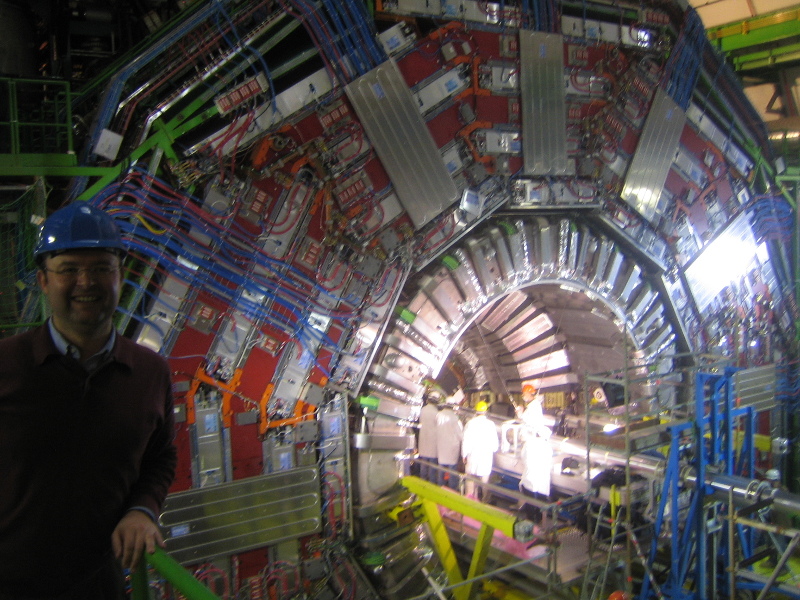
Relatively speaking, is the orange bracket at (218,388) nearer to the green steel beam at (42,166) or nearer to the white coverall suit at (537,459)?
the green steel beam at (42,166)

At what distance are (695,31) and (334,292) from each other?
4593 mm

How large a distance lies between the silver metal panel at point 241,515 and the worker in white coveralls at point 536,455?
2536 millimetres

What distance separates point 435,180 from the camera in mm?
4496

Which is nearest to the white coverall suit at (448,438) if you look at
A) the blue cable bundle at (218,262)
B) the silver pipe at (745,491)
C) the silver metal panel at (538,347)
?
the silver metal panel at (538,347)

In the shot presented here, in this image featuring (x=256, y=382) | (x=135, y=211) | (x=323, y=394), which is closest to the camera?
(x=135, y=211)

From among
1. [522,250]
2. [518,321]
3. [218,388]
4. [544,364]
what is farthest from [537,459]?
[218,388]

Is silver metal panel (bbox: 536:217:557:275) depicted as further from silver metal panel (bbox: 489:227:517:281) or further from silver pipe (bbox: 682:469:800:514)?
silver pipe (bbox: 682:469:800:514)

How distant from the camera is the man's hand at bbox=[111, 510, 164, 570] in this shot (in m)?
1.65

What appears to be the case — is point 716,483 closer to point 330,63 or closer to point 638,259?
point 638,259

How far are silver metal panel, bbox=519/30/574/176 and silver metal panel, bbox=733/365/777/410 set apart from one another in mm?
3042

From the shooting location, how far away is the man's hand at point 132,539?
5.43 feet

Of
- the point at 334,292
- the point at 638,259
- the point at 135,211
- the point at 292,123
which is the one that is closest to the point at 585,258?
the point at 638,259

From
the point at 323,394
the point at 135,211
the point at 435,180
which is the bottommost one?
the point at 323,394

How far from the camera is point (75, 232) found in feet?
5.63
